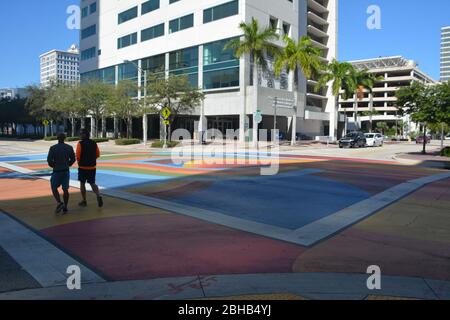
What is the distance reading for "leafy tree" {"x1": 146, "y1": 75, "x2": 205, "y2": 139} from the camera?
1616 inches

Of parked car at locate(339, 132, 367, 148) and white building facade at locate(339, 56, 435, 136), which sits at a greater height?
white building facade at locate(339, 56, 435, 136)

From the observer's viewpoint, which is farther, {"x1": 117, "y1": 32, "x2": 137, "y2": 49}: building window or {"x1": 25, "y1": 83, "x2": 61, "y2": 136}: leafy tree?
{"x1": 117, "y1": 32, "x2": 137, "y2": 49}: building window

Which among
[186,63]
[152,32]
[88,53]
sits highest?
[88,53]

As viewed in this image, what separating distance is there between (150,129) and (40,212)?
184 ft

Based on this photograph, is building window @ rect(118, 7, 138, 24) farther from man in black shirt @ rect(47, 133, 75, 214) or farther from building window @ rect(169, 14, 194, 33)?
man in black shirt @ rect(47, 133, 75, 214)

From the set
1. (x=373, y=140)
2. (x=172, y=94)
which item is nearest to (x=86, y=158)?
(x=172, y=94)

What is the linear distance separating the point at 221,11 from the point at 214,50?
4.72 m

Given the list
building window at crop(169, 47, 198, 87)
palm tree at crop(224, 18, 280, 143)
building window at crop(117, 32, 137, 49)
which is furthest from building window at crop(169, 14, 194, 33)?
palm tree at crop(224, 18, 280, 143)

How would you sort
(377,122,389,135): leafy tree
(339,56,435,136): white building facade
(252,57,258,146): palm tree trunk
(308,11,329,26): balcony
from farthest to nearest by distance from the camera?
(339,56,435,136): white building facade → (377,122,389,135): leafy tree → (308,11,329,26): balcony → (252,57,258,146): palm tree trunk

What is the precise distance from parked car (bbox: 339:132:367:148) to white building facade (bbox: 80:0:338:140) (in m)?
5.82

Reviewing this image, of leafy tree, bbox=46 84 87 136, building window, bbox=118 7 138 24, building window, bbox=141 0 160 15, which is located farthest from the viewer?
building window, bbox=118 7 138 24

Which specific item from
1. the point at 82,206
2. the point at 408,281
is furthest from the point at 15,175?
the point at 408,281

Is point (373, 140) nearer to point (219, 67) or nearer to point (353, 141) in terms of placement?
point (353, 141)

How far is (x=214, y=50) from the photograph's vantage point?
1989 inches
